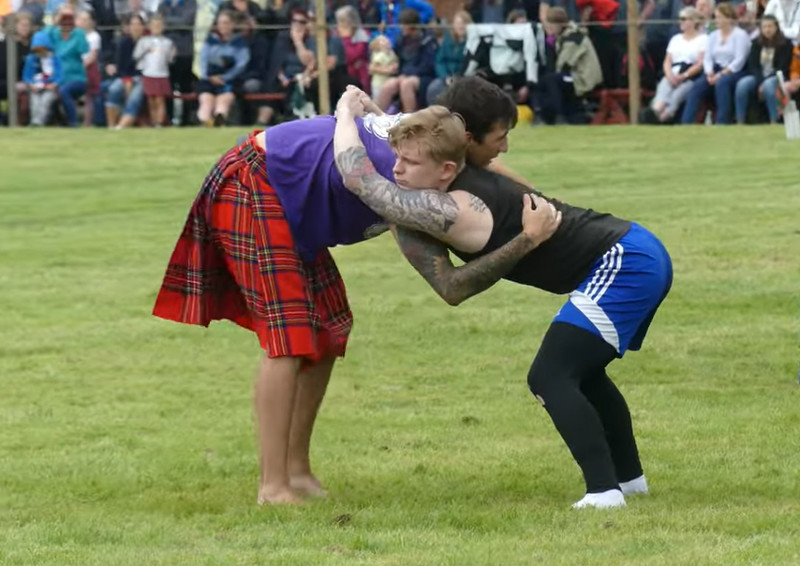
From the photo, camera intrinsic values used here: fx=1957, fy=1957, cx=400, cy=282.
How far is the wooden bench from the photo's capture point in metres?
21.4

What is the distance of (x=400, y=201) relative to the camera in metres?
5.54

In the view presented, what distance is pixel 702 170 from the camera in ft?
55.2

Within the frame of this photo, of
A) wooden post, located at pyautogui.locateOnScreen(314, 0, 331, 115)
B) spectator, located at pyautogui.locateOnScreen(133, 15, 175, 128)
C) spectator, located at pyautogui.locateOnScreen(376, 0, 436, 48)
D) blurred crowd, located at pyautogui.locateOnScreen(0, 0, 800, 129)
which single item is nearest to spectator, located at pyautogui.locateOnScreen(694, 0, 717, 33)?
blurred crowd, located at pyautogui.locateOnScreen(0, 0, 800, 129)

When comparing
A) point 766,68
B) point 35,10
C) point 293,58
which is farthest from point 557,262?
point 35,10

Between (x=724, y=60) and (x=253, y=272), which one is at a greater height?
(x=253, y=272)

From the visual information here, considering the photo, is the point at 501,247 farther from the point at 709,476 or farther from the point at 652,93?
the point at 652,93

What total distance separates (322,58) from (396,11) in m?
1.11

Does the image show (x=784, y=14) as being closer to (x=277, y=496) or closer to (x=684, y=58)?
(x=684, y=58)

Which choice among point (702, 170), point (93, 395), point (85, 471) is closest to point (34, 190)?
point (702, 170)

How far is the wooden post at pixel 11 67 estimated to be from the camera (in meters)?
23.1

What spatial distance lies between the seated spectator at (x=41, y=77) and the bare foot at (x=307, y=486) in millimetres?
17266

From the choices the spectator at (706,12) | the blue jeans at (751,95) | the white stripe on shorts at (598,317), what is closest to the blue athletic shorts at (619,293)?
the white stripe on shorts at (598,317)

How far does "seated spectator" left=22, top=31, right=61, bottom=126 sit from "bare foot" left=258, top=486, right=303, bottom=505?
17.5m

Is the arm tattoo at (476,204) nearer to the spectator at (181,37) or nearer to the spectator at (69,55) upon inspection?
the spectator at (181,37)
